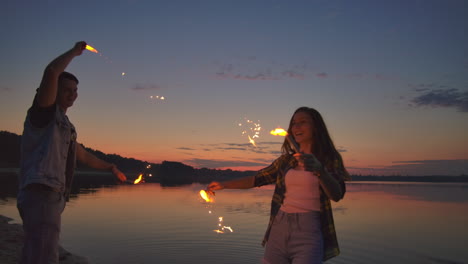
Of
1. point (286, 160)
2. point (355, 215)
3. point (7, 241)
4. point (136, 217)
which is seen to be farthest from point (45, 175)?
point (355, 215)

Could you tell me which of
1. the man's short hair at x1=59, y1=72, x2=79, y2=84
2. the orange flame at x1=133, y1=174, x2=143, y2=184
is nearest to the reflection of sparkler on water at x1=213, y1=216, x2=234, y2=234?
the orange flame at x1=133, y1=174, x2=143, y2=184

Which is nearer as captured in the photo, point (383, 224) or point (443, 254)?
point (443, 254)

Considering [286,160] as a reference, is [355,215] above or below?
below

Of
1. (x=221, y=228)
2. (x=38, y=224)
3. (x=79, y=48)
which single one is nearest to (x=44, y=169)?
(x=38, y=224)

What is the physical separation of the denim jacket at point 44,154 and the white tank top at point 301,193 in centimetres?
238

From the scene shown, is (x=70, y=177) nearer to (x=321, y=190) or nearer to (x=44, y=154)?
(x=44, y=154)

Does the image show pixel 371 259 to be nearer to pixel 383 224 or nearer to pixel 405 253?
pixel 405 253

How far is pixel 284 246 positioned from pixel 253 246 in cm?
1109

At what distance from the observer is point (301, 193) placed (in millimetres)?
4039

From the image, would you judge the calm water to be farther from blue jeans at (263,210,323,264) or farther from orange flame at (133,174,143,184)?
blue jeans at (263,210,323,264)

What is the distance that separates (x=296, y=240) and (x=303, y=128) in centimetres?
127

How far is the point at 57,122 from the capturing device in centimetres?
370

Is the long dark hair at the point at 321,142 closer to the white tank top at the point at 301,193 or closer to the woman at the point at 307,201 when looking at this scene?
the woman at the point at 307,201

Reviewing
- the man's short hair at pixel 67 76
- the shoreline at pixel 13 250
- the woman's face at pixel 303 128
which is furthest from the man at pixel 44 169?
the shoreline at pixel 13 250
